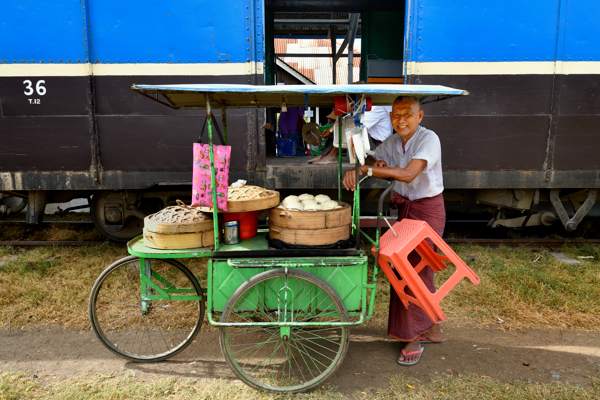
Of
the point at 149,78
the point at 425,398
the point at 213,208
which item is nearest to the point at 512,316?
the point at 425,398

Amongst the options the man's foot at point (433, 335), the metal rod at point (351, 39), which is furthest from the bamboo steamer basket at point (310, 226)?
the metal rod at point (351, 39)

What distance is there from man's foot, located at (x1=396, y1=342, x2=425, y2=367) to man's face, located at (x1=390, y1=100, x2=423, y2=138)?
1.45 meters

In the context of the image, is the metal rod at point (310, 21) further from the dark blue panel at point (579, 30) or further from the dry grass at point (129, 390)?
the dry grass at point (129, 390)

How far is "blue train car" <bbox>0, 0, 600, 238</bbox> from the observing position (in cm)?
432

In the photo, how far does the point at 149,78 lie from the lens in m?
4.40

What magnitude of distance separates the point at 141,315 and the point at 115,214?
1858 millimetres

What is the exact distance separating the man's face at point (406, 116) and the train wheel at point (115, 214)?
3323mm

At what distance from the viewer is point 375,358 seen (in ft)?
10.1

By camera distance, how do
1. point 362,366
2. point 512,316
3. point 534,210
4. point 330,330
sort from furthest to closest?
point 534,210 < point 512,316 < point 330,330 < point 362,366

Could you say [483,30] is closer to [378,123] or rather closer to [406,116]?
[378,123]

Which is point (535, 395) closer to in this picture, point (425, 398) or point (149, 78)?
point (425, 398)

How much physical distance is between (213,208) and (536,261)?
3.80m

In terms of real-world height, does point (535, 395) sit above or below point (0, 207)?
below

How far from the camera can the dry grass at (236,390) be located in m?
2.63
